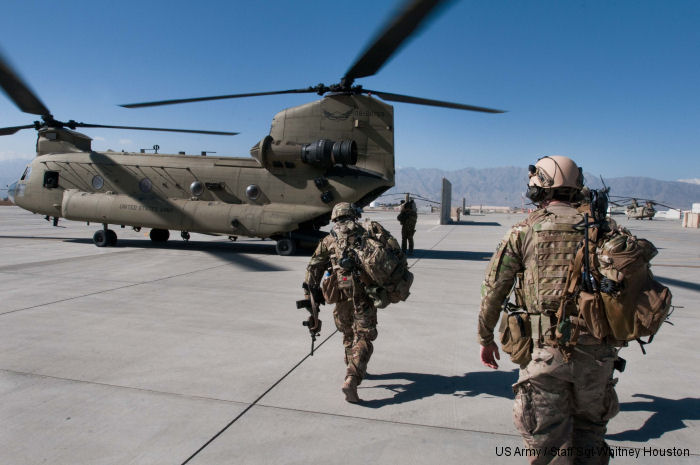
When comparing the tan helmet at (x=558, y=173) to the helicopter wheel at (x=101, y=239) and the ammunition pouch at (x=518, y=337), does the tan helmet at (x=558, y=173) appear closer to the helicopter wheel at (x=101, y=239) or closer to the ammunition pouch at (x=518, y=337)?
the ammunition pouch at (x=518, y=337)

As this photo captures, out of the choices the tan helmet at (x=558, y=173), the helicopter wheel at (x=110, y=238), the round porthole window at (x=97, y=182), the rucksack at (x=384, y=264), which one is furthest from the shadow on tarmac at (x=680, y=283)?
the round porthole window at (x=97, y=182)

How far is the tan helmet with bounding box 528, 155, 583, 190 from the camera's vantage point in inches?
101

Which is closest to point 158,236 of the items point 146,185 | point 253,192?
point 146,185

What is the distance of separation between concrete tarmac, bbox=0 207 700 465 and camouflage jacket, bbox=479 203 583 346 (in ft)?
3.33

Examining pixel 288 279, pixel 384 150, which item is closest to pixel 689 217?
pixel 384 150

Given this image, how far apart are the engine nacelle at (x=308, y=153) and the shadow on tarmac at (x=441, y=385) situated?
7.54m

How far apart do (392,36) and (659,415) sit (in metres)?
5.35

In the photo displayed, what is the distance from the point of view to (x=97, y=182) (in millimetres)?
13125

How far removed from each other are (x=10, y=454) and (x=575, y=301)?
324cm

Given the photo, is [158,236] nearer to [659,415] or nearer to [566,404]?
[659,415]

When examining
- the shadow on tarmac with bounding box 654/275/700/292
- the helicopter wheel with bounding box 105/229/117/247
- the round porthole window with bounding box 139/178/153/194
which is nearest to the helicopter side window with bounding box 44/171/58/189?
the helicopter wheel with bounding box 105/229/117/247

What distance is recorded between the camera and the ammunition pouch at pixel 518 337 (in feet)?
7.93

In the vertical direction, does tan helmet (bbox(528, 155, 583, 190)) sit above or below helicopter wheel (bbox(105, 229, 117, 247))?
above

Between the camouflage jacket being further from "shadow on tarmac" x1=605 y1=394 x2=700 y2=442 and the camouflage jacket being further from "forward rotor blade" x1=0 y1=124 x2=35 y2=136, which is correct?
"forward rotor blade" x1=0 y1=124 x2=35 y2=136
